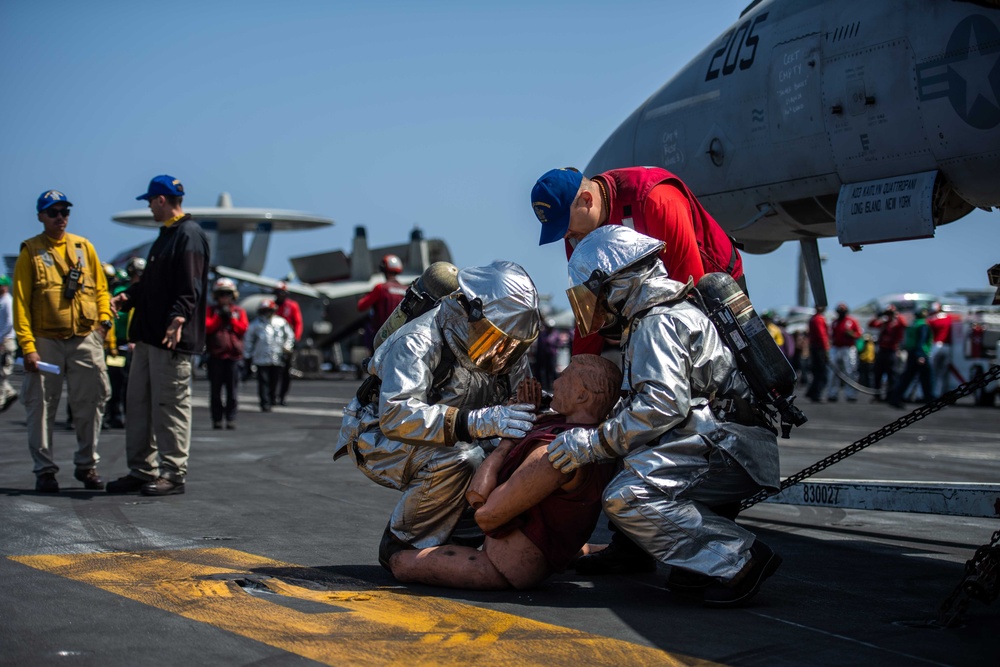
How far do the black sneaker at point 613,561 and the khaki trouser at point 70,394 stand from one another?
4287mm

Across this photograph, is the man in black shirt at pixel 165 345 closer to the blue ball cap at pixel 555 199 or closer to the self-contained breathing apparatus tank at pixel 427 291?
the self-contained breathing apparatus tank at pixel 427 291

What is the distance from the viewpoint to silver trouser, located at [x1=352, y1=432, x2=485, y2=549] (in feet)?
15.9

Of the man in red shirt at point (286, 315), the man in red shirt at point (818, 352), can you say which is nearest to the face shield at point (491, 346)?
the man in red shirt at point (286, 315)

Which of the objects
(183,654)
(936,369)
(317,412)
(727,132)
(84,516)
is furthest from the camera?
(936,369)

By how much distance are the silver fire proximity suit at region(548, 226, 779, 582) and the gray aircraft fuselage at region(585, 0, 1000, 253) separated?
7.73 ft

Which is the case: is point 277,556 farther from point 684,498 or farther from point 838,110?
point 838,110

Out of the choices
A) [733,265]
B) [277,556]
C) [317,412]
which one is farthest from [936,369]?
[277,556]

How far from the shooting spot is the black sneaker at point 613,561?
17.2ft

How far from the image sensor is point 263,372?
17.1 metres

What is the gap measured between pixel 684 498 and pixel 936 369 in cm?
2164

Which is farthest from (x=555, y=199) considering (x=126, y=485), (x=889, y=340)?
(x=889, y=340)

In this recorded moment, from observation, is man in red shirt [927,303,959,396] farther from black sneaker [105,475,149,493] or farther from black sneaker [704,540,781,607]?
black sneaker [704,540,781,607]

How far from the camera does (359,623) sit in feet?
13.2

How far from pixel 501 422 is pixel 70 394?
4.63 m
